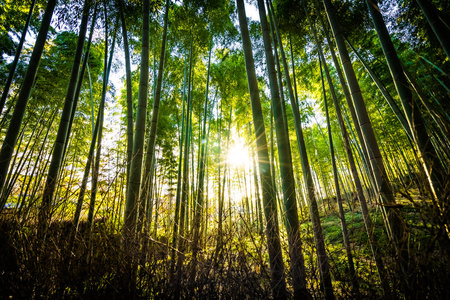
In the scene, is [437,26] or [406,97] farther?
[437,26]

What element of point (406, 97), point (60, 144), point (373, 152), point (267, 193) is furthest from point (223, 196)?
point (60, 144)

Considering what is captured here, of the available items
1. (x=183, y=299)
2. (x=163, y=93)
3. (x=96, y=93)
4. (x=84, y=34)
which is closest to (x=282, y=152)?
(x=183, y=299)

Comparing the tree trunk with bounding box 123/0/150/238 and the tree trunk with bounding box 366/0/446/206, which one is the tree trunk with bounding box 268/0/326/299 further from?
the tree trunk with bounding box 123/0/150/238

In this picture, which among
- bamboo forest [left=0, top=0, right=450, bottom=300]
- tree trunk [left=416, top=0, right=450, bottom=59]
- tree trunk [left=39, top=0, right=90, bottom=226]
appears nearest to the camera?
bamboo forest [left=0, top=0, right=450, bottom=300]

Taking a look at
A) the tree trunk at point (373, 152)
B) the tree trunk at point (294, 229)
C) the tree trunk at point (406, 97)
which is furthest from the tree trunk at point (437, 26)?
the tree trunk at point (294, 229)

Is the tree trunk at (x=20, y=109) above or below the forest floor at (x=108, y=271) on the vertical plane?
above

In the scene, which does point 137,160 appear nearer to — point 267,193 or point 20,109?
point 267,193

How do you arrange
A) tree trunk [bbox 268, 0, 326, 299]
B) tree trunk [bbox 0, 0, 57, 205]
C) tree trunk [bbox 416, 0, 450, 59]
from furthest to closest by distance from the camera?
tree trunk [bbox 0, 0, 57, 205] → tree trunk [bbox 416, 0, 450, 59] → tree trunk [bbox 268, 0, 326, 299]

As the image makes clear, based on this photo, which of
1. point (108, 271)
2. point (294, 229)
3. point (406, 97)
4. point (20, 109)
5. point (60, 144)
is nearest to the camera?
point (108, 271)

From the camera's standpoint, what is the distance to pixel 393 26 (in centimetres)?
318

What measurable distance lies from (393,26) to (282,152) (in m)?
3.51

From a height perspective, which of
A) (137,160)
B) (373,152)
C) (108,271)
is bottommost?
(108,271)

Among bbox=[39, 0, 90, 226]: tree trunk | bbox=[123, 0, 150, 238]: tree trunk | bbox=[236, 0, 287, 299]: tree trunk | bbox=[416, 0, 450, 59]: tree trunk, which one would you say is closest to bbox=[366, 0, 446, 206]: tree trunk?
bbox=[416, 0, 450, 59]: tree trunk

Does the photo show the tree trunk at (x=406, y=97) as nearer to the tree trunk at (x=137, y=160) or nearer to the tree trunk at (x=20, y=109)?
the tree trunk at (x=137, y=160)
